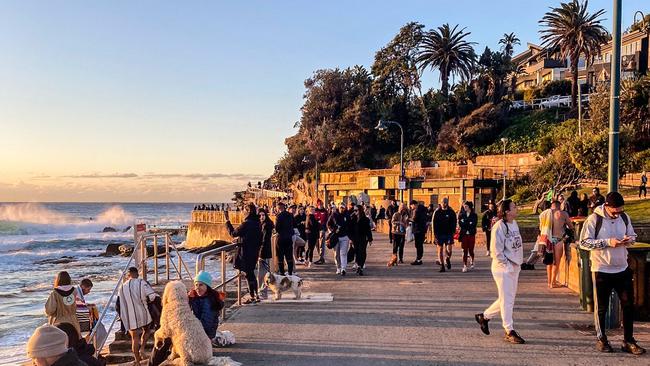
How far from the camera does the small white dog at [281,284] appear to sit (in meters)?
10.4

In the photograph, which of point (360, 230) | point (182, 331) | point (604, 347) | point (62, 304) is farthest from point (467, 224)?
point (62, 304)

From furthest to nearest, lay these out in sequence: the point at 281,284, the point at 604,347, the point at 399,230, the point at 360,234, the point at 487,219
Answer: the point at 487,219 < the point at 399,230 < the point at 360,234 < the point at 281,284 < the point at 604,347

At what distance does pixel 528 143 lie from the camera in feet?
155

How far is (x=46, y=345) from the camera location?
12.3 ft

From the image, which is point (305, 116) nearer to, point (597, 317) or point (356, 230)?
point (356, 230)

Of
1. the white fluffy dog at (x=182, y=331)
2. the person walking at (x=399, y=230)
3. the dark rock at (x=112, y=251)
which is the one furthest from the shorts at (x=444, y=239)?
the dark rock at (x=112, y=251)

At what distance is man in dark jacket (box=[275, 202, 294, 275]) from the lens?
12.5 metres

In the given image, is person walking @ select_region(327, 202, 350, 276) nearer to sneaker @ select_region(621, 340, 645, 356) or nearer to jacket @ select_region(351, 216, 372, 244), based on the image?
jacket @ select_region(351, 216, 372, 244)

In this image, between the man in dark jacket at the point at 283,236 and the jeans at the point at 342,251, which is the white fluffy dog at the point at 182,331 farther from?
the jeans at the point at 342,251

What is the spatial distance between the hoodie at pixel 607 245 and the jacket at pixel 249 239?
553 centimetres

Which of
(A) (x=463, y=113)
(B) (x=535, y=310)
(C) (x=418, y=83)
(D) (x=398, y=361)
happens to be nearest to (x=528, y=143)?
(A) (x=463, y=113)

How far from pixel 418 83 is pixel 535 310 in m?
56.0

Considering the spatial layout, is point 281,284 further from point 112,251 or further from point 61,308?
point 112,251

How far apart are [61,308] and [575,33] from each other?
180ft
